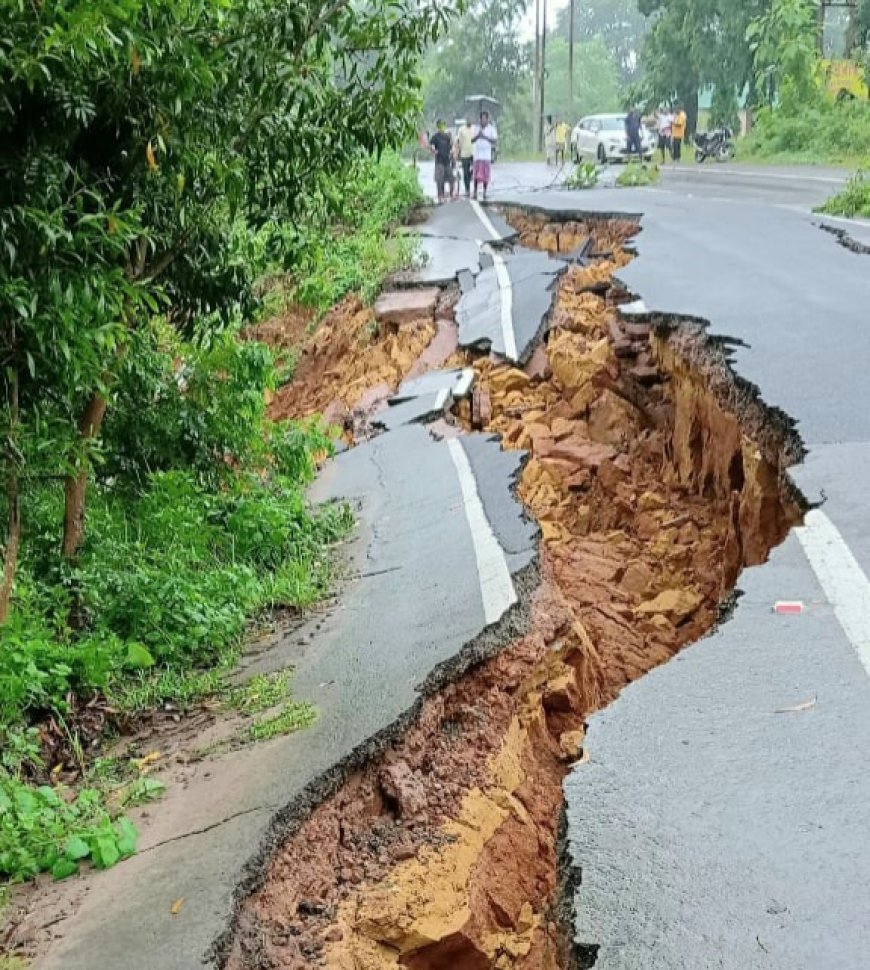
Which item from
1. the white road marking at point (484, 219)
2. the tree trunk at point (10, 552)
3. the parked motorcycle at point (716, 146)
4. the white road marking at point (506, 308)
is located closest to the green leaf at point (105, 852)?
the tree trunk at point (10, 552)

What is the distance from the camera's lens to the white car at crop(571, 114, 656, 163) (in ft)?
116

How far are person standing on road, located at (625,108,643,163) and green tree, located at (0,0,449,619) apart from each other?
30.0m

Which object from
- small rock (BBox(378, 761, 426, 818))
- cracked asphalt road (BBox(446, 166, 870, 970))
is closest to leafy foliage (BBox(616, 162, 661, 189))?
cracked asphalt road (BBox(446, 166, 870, 970))

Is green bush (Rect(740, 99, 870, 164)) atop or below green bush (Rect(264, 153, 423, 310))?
atop

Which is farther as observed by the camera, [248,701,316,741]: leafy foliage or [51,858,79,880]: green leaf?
[248,701,316,741]: leafy foliage

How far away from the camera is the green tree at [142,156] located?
4023mm

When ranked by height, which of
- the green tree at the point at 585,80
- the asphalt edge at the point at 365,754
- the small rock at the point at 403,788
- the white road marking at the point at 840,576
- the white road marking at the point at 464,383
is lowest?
the small rock at the point at 403,788

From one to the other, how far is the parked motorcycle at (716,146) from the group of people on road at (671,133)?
2.50 feet

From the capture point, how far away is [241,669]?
539 centimetres

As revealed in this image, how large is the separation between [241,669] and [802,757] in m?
2.97

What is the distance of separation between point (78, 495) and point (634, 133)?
31.3 meters

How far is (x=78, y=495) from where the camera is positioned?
5945 mm

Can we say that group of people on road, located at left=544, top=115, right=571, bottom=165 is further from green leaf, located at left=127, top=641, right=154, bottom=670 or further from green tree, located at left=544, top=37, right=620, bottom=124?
green tree, located at left=544, top=37, right=620, bottom=124

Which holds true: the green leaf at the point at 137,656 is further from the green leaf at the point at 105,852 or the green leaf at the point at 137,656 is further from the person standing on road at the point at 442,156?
the person standing on road at the point at 442,156
